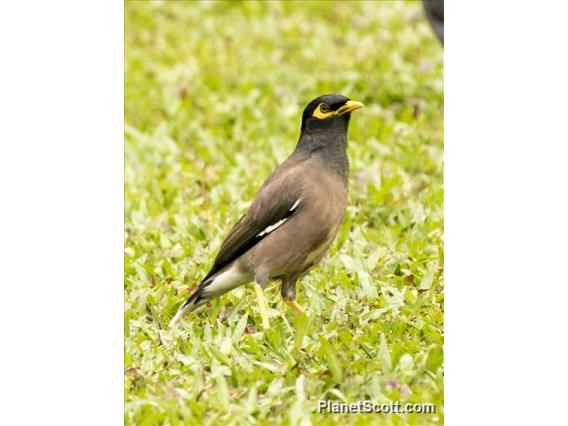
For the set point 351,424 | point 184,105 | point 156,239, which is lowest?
point 351,424

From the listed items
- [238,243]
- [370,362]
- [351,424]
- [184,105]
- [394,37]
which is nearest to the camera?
[351,424]

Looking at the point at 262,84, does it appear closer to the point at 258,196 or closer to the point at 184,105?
the point at 184,105

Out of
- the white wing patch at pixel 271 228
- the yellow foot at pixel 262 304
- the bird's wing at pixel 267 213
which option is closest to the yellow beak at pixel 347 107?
Answer: the bird's wing at pixel 267 213

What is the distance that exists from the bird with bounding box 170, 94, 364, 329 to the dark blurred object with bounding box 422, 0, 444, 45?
2522 mm

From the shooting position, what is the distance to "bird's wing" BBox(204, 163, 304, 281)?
21.5 feet

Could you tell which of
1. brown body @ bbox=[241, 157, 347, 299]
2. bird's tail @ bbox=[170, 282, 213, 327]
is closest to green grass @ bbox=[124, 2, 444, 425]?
bird's tail @ bbox=[170, 282, 213, 327]

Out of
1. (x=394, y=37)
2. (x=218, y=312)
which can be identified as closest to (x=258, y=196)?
(x=218, y=312)

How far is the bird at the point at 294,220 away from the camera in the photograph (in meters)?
6.50

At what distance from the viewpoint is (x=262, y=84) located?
1068 cm

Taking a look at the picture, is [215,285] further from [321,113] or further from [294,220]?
[321,113]

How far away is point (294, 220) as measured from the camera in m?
6.52

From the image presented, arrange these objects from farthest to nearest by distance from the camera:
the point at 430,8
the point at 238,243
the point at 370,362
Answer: the point at 430,8 → the point at 238,243 → the point at 370,362

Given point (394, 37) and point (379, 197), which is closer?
point (379, 197)
